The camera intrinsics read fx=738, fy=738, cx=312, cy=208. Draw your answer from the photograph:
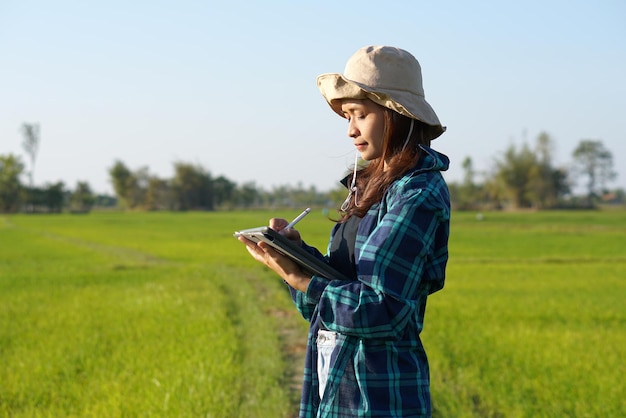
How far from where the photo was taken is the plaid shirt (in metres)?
1.83

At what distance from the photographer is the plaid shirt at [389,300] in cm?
183

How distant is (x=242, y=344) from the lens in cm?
626

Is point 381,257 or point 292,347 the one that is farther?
point 292,347

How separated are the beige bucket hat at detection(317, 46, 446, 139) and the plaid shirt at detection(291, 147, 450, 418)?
108 mm

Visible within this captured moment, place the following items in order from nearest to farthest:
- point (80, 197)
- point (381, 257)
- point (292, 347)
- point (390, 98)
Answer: point (381, 257) < point (390, 98) < point (292, 347) < point (80, 197)

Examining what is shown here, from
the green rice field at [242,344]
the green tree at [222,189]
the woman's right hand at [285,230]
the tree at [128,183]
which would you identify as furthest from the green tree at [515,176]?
the woman's right hand at [285,230]

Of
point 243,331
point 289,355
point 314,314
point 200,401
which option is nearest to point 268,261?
point 314,314

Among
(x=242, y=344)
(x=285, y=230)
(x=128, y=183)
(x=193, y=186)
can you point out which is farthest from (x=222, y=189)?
(x=285, y=230)

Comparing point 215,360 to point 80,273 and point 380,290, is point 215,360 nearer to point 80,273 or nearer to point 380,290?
point 380,290

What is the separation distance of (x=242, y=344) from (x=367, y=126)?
4513 millimetres

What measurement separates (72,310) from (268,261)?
713cm

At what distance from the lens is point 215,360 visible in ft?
17.8

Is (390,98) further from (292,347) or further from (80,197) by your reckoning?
→ (80,197)

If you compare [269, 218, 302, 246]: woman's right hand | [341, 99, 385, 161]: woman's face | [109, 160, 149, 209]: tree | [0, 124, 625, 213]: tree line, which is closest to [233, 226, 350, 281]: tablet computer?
[269, 218, 302, 246]: woman's right hand
